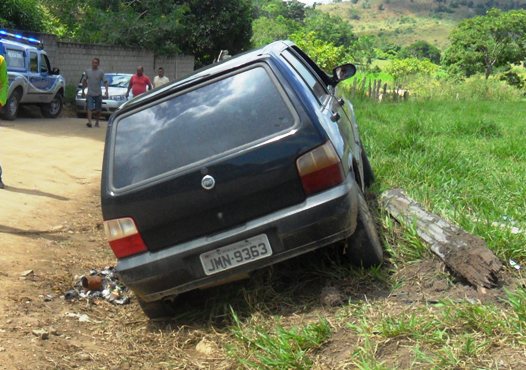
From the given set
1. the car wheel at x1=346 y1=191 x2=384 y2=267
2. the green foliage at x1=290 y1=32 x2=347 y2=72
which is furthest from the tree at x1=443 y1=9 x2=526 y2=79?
the car wheel at x1=346 y1=191 x2=384 y2=267

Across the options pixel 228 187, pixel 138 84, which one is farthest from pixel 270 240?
pixel 138 84

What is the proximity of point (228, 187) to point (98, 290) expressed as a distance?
6.12 feet

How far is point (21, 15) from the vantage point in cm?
2206

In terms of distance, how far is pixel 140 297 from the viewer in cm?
436

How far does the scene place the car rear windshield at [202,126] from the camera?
411cm

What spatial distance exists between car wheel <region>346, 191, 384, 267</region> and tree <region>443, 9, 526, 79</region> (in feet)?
159

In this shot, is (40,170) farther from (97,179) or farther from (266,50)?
(266,50)

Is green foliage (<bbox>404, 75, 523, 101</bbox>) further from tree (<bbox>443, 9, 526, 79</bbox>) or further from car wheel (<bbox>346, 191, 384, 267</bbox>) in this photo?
car wheel (<bbox>346, 191, 384, 267</bbox>)

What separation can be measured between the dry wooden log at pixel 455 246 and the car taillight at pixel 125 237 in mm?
1890

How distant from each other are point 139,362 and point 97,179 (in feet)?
22.0

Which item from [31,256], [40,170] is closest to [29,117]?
[40,170]

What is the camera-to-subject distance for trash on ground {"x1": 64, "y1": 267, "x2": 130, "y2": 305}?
5184 millimetres

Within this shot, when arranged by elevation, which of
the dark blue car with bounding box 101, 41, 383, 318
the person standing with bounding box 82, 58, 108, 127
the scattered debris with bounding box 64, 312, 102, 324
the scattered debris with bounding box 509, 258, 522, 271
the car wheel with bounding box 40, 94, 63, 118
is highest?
the dark blue car with bounding box 101, 41, 383, 318

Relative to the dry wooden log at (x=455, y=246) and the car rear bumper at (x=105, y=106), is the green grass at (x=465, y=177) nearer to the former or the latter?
the dry wooden log at (x=455, y=246)
